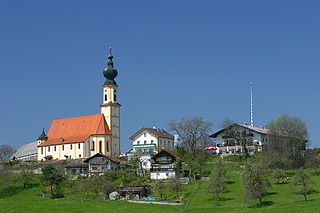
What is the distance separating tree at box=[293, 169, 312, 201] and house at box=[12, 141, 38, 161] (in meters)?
77.8

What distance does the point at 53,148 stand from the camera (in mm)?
115625

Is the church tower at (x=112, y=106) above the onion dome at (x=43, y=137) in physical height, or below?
above

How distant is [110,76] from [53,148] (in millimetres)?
17853

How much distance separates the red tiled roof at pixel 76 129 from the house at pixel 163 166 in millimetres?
23800

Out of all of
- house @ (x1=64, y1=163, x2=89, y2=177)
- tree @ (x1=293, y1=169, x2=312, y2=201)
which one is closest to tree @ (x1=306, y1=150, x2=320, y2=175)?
tree @ (x1=293, y1=169, x2=312, y2=201)

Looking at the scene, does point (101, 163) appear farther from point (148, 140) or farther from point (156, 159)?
point (148, 140)

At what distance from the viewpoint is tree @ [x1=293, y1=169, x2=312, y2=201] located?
59031mm

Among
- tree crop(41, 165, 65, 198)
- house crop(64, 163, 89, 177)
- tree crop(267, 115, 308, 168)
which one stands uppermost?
tree crop(267, 115, 308, 168)

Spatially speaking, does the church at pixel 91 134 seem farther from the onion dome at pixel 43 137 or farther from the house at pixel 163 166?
the house at pixel 163 166

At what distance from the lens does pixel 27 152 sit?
13625 cm

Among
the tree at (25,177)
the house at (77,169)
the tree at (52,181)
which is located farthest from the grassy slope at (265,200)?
the house at (77,169)

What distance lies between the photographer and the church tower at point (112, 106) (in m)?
111

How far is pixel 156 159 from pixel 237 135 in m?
15.8

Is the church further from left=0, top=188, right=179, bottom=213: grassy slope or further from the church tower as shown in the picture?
left=0, top=188, right=179, bottom=213: grassy slope
